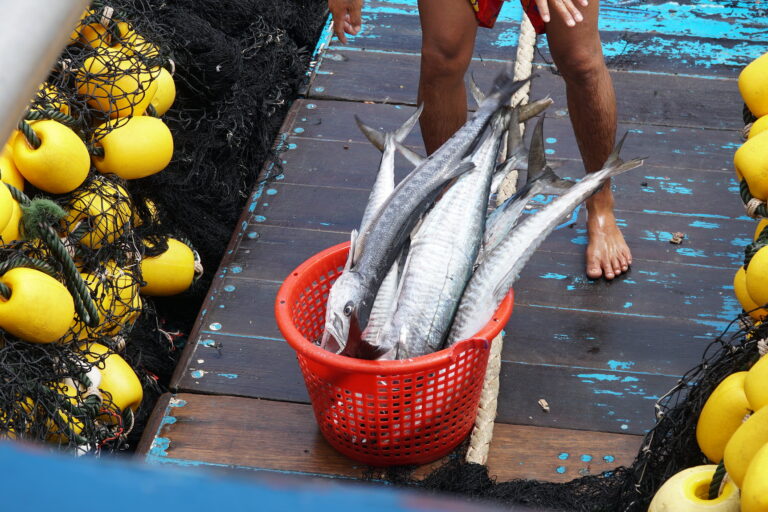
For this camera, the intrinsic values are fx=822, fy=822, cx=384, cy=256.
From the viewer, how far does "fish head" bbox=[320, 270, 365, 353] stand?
223 centimetres

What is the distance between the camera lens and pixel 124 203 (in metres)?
2.68

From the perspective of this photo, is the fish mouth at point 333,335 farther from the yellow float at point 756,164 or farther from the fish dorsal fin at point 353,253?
the yellow float at point 756,164

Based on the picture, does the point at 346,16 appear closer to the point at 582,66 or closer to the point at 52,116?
the point at 582,66

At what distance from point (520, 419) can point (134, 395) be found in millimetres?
1196

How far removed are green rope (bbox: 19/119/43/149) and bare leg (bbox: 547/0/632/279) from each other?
1.67 meters

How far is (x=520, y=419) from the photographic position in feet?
8.52

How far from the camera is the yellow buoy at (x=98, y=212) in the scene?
2523 millimetres

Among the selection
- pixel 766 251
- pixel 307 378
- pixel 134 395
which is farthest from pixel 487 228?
pixel 134 395

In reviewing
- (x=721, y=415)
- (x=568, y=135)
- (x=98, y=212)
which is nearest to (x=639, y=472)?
(x=721, y=415)

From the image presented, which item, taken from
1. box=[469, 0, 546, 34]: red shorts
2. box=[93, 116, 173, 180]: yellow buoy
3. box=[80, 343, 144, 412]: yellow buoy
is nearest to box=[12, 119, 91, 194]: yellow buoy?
box=[93, 116, 173, 180]: yellow buoy

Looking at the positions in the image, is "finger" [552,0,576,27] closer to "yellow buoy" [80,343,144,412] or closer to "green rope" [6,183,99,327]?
"green rope" [6,183,99,327]

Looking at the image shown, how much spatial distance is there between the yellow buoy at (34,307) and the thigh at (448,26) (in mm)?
1455

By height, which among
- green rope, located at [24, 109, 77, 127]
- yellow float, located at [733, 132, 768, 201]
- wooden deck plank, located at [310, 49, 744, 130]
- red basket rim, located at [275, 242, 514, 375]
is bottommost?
wooden deck plank, located at [310, 49, 744, 130]

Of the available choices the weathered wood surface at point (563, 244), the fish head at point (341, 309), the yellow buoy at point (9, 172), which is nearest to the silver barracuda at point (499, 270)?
the fish head at point (341, 309)
